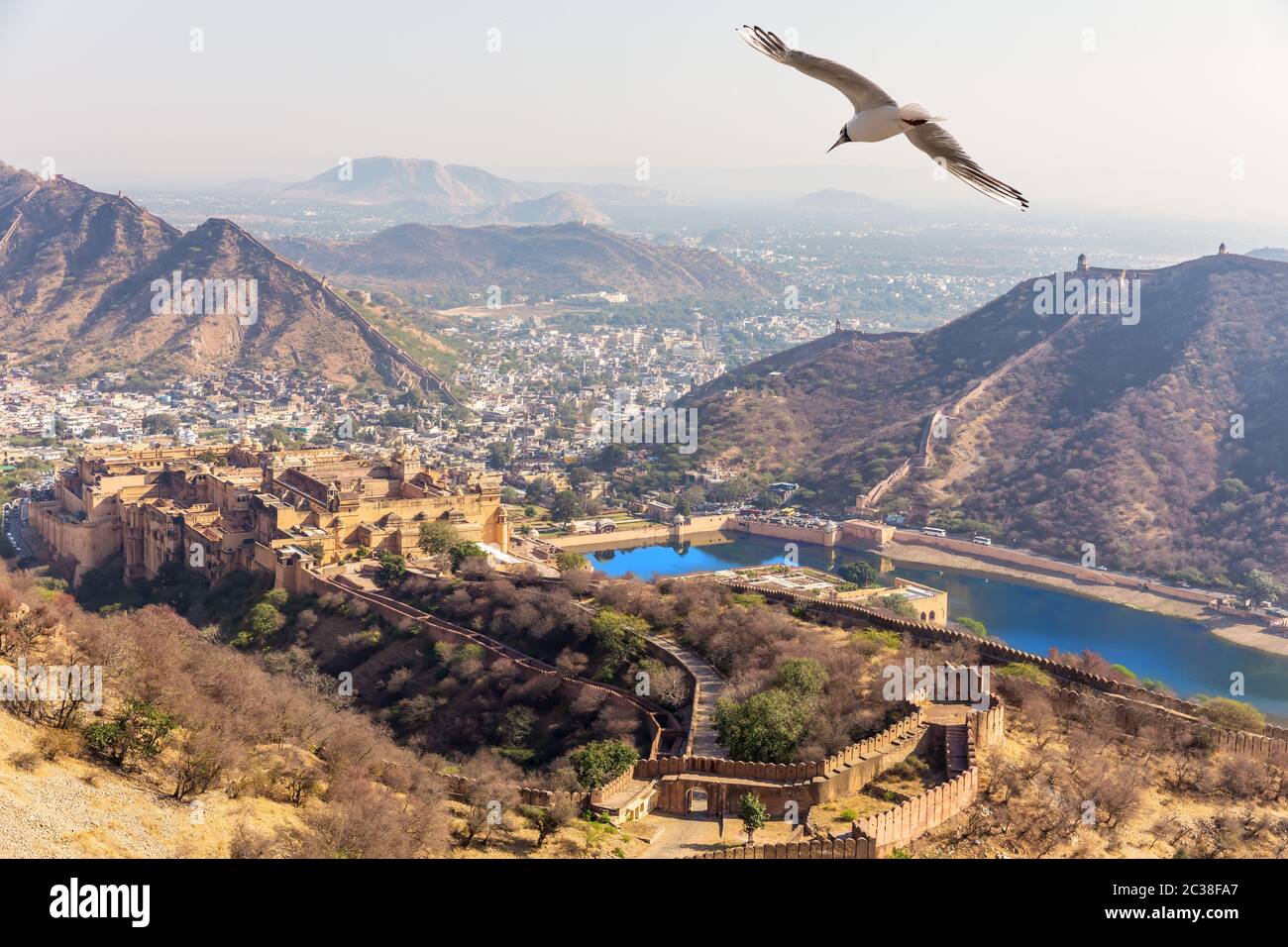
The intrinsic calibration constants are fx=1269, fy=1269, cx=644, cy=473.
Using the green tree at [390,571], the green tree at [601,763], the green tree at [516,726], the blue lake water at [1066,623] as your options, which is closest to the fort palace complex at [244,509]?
the green tree at [390,571]

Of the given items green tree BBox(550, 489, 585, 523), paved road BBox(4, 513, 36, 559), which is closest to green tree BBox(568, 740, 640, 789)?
paved road BBox(4, 513, 36, 559)

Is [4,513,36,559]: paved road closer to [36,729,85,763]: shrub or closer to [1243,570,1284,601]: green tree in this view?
[36,729,85,763]: shrub

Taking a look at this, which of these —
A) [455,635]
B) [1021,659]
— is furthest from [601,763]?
[455,635]

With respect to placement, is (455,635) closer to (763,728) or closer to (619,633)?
(619,633)

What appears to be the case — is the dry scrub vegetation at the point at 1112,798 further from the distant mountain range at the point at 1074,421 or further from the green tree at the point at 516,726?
the distant mountain range at the point at 1074,421
